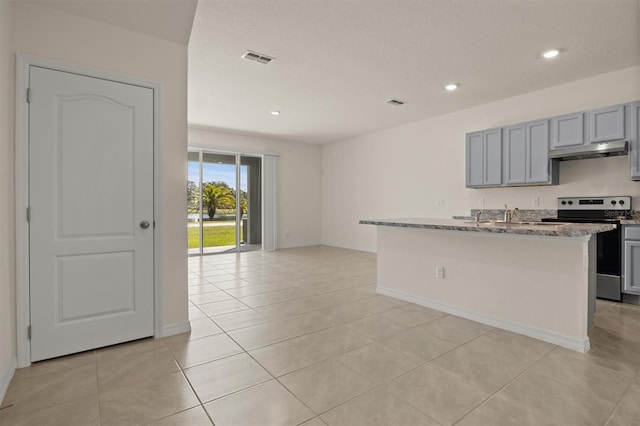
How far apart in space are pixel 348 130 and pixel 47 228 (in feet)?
19.8

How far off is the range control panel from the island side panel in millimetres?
1580

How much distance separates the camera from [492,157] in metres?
4.99

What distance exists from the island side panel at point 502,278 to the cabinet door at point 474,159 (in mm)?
2143

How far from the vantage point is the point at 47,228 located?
2.36m

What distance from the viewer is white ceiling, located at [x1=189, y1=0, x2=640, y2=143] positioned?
284 cm

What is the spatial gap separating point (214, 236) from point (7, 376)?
5.65 m

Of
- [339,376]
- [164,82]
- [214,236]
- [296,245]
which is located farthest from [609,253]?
[214,236]

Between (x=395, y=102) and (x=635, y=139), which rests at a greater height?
(x=395, y=102)

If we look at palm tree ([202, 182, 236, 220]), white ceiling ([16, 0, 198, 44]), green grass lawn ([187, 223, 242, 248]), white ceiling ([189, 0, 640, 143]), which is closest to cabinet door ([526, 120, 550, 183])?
white ceiling ([189, 0, 640, 143])

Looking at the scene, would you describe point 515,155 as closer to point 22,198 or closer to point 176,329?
point 176,329

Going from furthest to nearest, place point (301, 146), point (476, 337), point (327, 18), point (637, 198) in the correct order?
point (301, 146), point (637, 198), point (327, 18), point (476, 337)

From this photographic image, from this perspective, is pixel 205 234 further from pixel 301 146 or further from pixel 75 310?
pixel 75 310

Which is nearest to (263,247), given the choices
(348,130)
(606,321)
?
(348,130)

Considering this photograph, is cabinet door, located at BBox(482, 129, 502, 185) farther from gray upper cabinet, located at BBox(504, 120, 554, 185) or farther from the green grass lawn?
the green grass lawn
